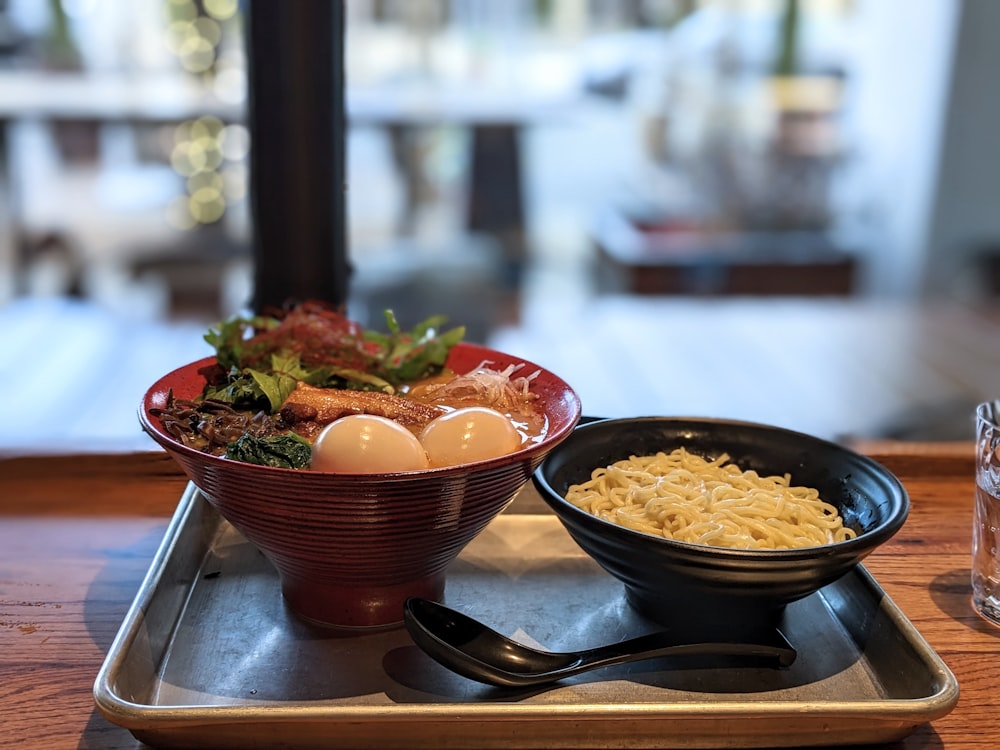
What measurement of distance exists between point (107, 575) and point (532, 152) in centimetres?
512

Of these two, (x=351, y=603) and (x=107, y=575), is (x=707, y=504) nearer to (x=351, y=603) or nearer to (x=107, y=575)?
(x=351, y=603)

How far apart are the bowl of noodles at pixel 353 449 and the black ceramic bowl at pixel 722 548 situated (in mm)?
65

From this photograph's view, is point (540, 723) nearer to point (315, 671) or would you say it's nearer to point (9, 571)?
point (315, 671)

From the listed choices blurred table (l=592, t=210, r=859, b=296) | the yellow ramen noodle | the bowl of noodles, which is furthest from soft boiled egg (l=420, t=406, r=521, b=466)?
blurred table (l=592, t=210, r=859, b=296)

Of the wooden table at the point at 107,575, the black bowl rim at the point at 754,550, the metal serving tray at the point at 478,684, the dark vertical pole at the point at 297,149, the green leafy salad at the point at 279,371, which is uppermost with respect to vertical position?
the dark vertical pole at the point at 297,149

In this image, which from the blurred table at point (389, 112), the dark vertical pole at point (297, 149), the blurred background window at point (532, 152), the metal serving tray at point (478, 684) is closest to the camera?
the metal serving tray at point (478, 684)

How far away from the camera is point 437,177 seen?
5207 millimetres

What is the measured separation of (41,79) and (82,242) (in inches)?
32.9

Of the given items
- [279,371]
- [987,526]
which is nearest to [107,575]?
[279,371]

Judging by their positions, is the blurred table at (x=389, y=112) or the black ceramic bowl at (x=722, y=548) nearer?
the black ceramic bowl at (x=722, y=548)

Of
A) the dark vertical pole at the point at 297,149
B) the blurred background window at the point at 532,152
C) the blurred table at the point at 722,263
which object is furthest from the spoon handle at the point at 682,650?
the blurred table at the point at 722,263

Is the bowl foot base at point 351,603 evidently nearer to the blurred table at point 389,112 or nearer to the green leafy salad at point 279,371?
the green leafy salad at point 279,371

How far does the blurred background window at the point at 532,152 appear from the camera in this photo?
4.19 m

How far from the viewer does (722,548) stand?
757mm
